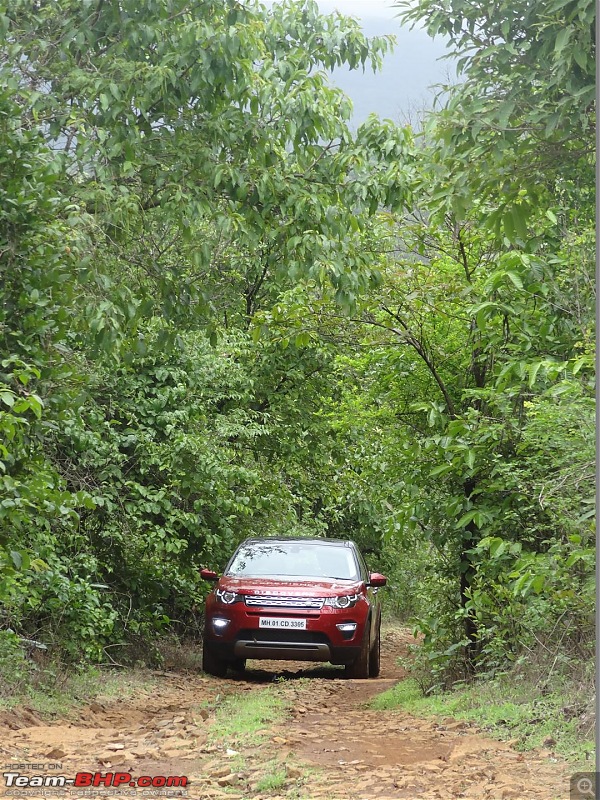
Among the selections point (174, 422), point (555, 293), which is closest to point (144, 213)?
point (555, 293)

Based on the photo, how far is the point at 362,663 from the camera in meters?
12.4

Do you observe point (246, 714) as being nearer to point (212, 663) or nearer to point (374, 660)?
point (212, 663)

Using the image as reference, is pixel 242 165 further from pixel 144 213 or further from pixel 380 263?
pixel 380 263

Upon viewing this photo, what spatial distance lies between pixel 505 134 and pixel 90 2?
4.11 metres

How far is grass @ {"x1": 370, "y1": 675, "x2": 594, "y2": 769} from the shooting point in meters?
6.88

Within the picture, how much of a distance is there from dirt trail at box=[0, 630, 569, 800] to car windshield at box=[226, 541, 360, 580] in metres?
2.73

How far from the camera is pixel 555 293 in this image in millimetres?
8812

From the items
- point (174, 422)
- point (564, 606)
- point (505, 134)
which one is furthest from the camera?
point (174, 422)

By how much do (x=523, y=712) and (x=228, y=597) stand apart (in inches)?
200

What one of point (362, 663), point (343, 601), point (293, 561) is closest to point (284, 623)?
point (343, 601)

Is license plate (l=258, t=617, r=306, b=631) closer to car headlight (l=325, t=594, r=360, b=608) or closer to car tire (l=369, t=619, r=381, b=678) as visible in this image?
car headlight (l=325, t=594, r=360, b=608)
